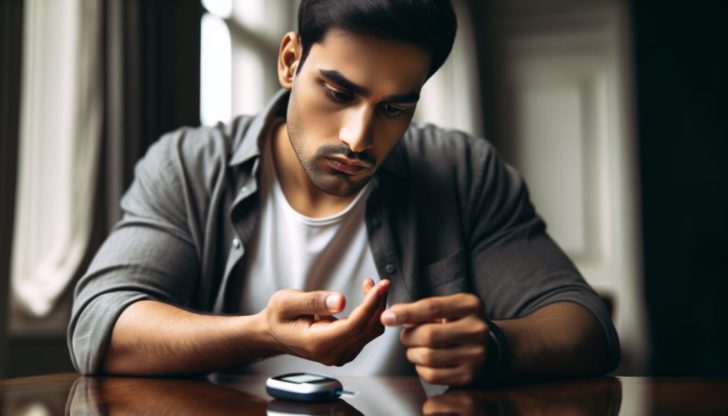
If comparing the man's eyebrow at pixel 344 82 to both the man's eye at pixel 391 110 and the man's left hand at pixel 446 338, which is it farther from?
the man's left hand at pixel 446 338

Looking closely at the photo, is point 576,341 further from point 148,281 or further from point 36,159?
point 36,159

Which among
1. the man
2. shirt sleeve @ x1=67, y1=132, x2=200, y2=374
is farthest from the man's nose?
shirt sleeve @ x1=67, y1=132, x2=200, y2=374

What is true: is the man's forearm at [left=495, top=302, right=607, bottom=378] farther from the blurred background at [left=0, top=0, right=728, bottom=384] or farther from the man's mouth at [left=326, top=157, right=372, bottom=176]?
the blurred background at [left=0, top=0, right=728, bottom=384]

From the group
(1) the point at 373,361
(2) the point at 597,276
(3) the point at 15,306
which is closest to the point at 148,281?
(1) the point at 373,361

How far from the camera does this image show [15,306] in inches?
82.1

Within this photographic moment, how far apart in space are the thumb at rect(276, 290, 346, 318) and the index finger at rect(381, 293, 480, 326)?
62 millimetres

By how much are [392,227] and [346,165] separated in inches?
10.2

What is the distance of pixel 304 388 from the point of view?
35.9 inches

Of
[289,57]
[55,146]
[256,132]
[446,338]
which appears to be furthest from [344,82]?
A: [55,146]

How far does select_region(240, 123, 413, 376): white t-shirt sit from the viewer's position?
58.6 inches

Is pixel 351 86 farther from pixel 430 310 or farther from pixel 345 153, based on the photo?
pixel 430 310

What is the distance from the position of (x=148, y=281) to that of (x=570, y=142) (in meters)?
Answer: 3.97

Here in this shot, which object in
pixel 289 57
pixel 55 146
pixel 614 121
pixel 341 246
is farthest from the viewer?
pixel 614 121

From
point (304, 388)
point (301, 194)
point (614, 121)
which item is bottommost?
point (614, 121)
